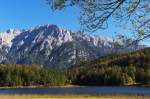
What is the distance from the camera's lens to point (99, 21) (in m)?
9.86

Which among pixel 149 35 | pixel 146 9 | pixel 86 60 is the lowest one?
pixel 86 60

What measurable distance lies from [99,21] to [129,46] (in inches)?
39.2

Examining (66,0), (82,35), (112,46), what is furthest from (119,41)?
(66,0)

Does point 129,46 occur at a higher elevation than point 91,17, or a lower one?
lower

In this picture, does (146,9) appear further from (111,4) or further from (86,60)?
(86,60)

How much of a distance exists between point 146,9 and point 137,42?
0.88 meters

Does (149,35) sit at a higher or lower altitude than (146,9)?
lower

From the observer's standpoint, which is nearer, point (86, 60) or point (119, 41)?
point (86, 60)

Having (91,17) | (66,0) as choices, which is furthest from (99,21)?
(66,0)

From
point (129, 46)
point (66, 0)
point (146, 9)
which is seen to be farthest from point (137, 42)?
point (66, 0)

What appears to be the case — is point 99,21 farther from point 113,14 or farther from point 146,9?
point 146,9

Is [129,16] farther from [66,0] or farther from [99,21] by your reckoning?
[66,0]

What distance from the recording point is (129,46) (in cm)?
991

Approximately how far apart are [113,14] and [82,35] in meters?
0.99
